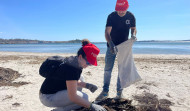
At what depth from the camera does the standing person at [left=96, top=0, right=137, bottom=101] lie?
3.03 meters

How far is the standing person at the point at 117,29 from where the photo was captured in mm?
3033

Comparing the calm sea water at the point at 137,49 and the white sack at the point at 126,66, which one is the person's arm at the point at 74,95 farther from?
the calm sea water at the point at 137,49

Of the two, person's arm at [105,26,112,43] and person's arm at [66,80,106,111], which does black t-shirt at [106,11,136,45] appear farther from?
person's arm at [66,80,106,111]

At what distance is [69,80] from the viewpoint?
1.98 meters

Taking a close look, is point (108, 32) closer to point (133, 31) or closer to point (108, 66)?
point (133, 31)

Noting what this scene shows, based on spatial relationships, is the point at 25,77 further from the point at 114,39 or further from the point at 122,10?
the point at 122,10

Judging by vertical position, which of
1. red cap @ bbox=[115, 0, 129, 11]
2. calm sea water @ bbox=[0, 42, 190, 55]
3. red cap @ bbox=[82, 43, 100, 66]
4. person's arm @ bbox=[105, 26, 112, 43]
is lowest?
calm sea water @ bbox=[0, 42, 190, 55]

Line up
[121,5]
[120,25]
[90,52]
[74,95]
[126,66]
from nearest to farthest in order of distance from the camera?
1. [90,52]
2. [74,95]
3. [121,5]
4. [120,25]
5. [126,66]

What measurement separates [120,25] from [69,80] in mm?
1796

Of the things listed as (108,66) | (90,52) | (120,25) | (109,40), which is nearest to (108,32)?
(109,40)

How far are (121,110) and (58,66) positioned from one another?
1330 millimetres

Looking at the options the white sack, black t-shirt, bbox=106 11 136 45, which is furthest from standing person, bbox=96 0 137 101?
the white sack

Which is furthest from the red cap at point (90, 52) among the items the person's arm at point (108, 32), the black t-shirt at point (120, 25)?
the black t-shirt at point (120, 25)

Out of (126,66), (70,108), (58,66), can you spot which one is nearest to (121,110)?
(70,108)
